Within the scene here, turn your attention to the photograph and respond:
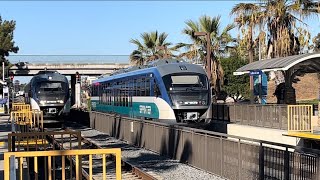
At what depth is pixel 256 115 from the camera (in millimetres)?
24703

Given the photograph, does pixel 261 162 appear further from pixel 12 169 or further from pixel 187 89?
pixel 187 89

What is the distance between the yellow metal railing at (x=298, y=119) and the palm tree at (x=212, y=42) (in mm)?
16975

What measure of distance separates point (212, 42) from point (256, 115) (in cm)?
1569

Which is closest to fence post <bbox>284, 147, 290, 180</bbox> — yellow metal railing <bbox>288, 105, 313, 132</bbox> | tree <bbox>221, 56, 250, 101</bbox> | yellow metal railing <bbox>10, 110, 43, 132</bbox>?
yellow metal railing <bbox>288, 105, 313, 132</bbox>

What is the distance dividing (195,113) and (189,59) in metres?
16.0

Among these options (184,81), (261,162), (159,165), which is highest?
(184,81)

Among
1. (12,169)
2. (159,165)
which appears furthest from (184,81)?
(12,169)

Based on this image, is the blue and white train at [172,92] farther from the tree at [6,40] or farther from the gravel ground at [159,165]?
the tree at [6,40]

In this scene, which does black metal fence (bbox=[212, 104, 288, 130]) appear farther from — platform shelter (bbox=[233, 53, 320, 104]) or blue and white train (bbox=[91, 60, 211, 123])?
blue and white train (bbox=[91, 60, 211, 123])

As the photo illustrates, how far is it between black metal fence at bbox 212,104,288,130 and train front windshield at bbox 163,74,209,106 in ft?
7.59

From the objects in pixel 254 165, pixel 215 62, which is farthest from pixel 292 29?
pixel 254 165

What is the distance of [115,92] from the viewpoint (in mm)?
33906

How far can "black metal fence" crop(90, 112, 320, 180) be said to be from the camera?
10250 millimetres

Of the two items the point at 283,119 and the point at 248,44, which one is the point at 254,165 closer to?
the point at 283,119
